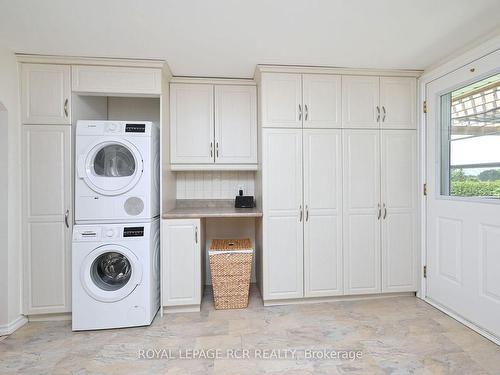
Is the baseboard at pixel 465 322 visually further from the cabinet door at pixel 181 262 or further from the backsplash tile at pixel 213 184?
the cabinet door at pixel 181 262

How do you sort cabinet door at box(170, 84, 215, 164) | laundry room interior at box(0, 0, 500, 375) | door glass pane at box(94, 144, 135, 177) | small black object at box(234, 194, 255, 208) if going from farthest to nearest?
1. small black object at box(234, 194, 255, 208)
2. cabinet door at box(170, 84, 215, 164)
3. door glass pane at box(94, 144, 135, 177)
4. laundry room interior at box(0, 0, 500, 375)

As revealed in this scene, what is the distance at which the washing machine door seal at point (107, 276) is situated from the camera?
7.13 ft

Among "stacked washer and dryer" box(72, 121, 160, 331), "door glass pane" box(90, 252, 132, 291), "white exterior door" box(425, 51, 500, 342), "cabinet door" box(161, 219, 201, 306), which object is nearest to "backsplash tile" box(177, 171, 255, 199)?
"cabinet door" box(161, 219, 201, 306)

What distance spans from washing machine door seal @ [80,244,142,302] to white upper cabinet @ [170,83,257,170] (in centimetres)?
103

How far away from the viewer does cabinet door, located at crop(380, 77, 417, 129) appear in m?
2.67

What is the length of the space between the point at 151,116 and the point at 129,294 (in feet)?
6.47

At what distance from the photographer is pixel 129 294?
2219mm

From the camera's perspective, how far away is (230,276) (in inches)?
100

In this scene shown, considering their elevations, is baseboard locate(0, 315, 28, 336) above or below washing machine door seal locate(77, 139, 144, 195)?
below

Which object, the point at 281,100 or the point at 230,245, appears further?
the point at 230,245

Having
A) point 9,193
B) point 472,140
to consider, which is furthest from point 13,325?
point 472,140

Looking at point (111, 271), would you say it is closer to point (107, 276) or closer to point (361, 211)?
point (107, 276)

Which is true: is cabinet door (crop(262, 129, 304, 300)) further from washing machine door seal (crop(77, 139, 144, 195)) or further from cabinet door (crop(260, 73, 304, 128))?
washing machine door seal (crop(77, 139, 144, 195))

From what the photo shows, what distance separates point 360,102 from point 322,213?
1.22 meters
